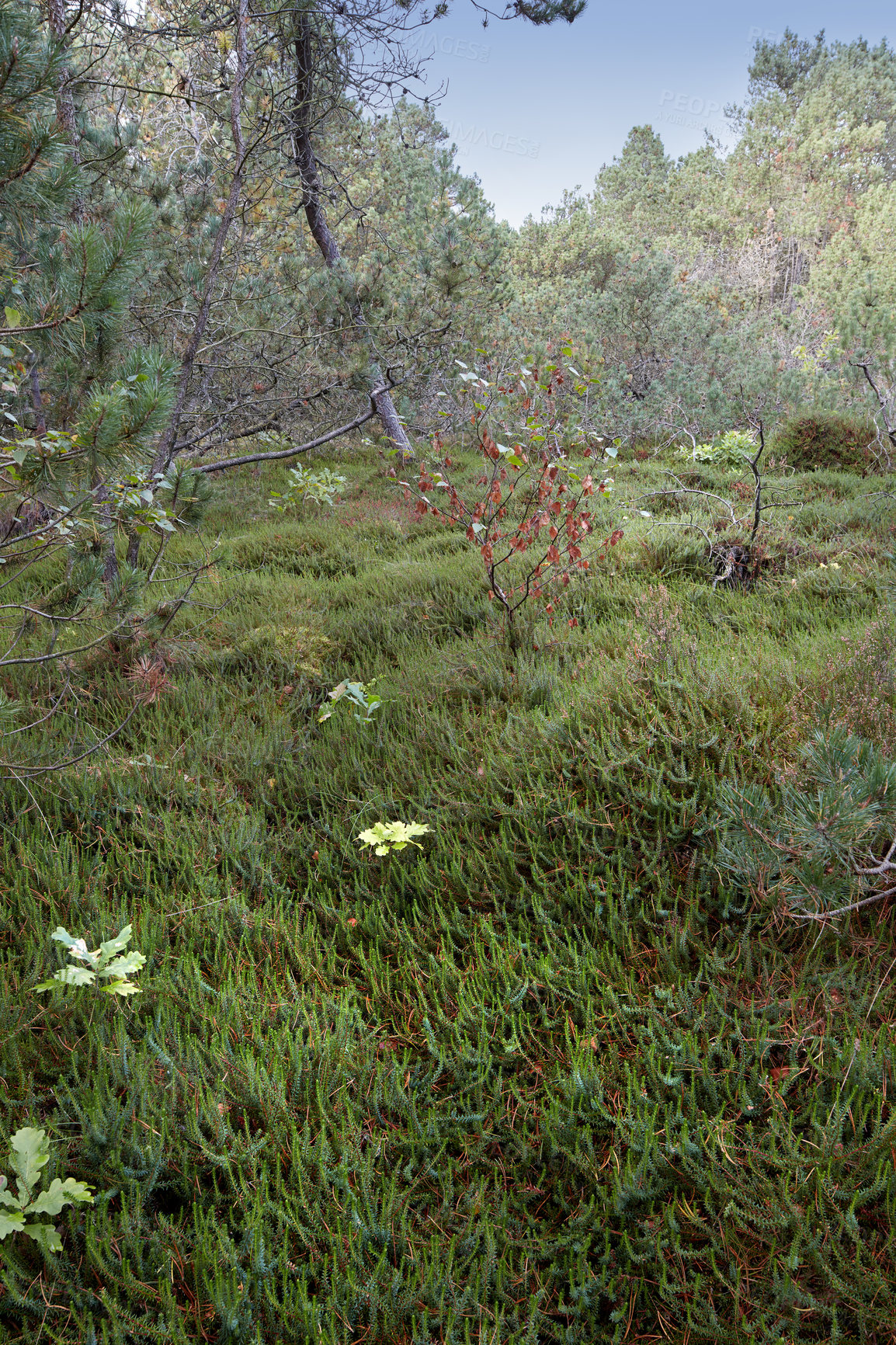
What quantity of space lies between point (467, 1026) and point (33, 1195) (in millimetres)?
1105

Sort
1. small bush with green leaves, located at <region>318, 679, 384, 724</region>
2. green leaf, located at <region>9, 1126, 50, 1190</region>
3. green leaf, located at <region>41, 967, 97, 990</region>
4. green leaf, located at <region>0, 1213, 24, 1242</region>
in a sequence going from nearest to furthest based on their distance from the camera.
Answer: green leaf, located at <region>0, 1213, 24, 1242</region> → green leaf, located at <region>9, 1126, 50, 1190</region> → green leaf, located at <region>41, 967, 97, 990</region> → small bush with green leaves, located at <region>318, 679, 384, 724</region>

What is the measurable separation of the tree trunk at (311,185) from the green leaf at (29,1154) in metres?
3.76

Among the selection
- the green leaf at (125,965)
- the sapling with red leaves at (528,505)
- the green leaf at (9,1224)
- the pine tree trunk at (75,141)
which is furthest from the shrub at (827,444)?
the green leaf at (9,1224)

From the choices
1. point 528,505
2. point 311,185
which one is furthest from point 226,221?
point 311,185

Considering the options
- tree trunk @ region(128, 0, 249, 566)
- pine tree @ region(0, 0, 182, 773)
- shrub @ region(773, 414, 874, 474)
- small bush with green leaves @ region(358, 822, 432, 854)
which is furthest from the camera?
shrub @ region(773, 414, 874, 474)

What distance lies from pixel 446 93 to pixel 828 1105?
22.3 feet

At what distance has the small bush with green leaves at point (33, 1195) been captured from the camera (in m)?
1.45

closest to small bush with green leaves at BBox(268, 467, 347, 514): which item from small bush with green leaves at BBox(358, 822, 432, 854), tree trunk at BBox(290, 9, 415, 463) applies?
tree trunk at BBox(290, 9, 415, 463)

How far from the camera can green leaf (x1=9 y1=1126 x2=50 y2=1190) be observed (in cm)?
153

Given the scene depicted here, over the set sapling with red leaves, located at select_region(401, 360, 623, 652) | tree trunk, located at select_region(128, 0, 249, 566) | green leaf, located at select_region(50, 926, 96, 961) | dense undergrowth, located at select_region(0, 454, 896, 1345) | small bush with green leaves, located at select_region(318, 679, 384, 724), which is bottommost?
dense undergrowth, located at select_region(0, 454, 896, 1345)

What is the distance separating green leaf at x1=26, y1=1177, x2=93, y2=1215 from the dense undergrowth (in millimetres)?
62

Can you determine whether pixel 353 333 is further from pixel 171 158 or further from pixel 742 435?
pixel 742 435

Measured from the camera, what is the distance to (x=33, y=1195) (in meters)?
1.55

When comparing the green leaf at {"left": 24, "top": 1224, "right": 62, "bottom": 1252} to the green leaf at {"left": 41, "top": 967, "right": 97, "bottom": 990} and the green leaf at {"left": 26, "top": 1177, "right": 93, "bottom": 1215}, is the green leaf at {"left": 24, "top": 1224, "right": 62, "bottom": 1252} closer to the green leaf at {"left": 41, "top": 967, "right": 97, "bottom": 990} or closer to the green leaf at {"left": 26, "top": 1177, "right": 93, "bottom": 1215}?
the green leaf at {"left": 26, "top": 1177, "right": 93, "bottom": 1215}
